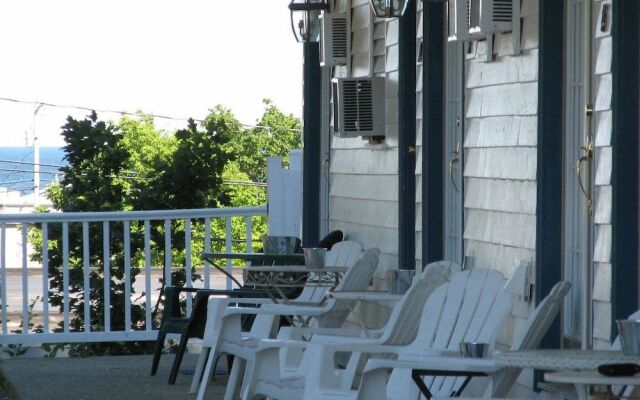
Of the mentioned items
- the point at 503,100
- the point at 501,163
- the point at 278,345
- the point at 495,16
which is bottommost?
the point at 278,345

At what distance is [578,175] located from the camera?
15.9 feet

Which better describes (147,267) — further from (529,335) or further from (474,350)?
(529,335)

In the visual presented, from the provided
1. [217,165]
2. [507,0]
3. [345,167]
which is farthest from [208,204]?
[507,0]

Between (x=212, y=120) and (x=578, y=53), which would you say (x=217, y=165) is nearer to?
(x=212, y=120)

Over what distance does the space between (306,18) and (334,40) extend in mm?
688

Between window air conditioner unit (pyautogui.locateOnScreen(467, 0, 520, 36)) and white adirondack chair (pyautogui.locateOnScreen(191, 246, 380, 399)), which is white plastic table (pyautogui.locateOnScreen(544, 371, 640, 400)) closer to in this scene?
window air conditioner unit (pyautogui.locateOnScreen(467, 0, 520, 36))

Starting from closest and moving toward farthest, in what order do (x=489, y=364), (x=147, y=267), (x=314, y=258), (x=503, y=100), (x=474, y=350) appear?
(x=489, y=364), (x=474, y=350), (x=503, y=100), (x=314, y=258), (x=147, y=267)

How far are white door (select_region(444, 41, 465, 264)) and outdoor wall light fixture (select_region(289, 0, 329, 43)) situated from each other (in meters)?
2.41

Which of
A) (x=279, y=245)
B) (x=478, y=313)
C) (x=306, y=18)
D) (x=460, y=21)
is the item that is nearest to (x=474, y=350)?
(x=478, y=313)

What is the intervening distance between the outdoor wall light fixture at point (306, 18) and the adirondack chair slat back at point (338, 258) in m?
1.74

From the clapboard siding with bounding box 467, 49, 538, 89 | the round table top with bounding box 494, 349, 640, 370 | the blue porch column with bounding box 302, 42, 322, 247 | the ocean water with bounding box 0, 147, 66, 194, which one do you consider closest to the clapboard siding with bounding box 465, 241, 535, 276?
the clapboard siding with bounding box 467, 49, 538, 89

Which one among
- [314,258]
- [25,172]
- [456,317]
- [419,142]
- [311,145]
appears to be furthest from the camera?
[25,172]

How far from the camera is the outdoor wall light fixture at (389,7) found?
6.58 meters

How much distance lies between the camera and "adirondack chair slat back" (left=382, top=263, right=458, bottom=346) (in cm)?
535
